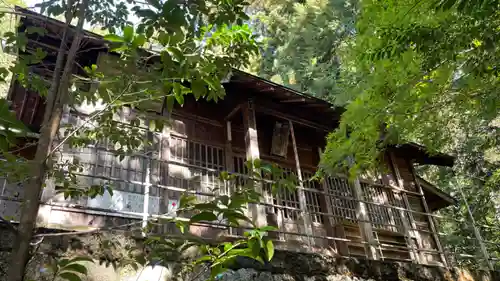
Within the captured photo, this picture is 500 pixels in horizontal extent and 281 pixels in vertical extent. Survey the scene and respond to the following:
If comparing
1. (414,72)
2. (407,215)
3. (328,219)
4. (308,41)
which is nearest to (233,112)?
(328,219)

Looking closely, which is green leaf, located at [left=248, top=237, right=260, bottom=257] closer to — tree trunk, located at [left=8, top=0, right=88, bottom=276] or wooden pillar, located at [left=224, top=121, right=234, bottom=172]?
tree trunk, located at [left=8, top=0, right=88, bottom=276]

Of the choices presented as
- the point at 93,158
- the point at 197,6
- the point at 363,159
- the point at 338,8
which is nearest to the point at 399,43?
the point at 363,159

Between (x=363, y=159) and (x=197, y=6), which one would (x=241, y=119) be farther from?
(x=197, y=6)

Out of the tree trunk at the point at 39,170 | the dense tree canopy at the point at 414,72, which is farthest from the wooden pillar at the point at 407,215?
the tree trunk at the point at 39,170

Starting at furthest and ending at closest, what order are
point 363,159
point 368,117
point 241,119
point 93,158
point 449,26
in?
point 241,119, point 93,158, point 363,159, point 368,117, point 449,26

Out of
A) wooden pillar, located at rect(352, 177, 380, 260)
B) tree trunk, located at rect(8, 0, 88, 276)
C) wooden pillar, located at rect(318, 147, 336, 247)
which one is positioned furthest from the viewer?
wooden pillar, located at rect(318, 147, 336, 247)

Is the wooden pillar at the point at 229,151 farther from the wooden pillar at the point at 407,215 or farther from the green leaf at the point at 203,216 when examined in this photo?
the green leaf at the point at 203,216

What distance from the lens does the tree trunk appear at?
142 cm

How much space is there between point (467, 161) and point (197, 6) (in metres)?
17.6

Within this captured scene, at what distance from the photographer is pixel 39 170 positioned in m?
1.64

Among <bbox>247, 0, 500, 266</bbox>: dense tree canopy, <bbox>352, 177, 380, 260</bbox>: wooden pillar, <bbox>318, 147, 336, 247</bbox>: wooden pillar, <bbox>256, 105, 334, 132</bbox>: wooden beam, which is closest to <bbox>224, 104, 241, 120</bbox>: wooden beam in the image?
<bbox>256, 105, 334, 132</bbox>: wooden beam

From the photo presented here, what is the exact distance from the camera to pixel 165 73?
198 centimetres

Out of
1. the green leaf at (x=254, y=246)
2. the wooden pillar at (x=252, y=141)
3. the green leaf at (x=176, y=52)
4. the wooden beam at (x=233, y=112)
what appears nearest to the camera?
the green leaf at (x=254, y=246)

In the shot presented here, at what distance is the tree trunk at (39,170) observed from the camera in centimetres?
142
